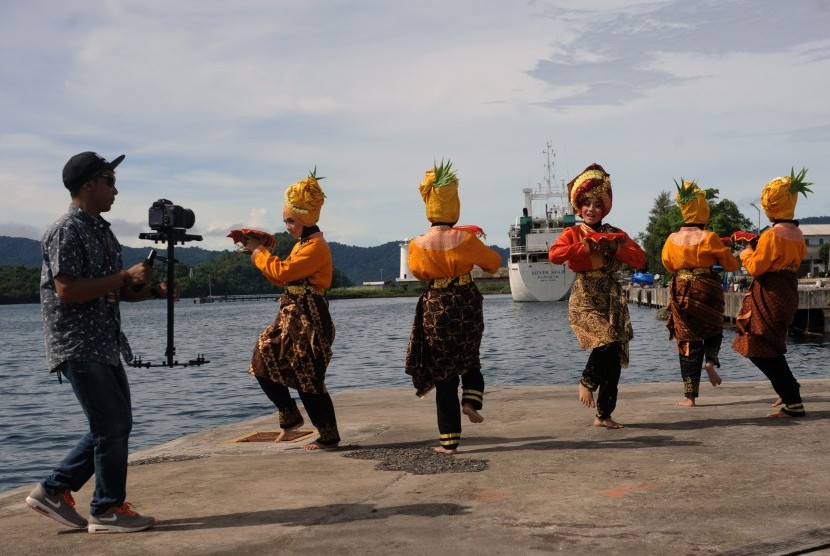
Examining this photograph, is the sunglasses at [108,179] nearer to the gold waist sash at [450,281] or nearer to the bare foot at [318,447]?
the gold waist sash at [450,281]

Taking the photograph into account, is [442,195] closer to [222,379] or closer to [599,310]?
[599,310]

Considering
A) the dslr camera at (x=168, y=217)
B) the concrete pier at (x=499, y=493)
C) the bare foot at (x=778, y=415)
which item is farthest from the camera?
the bare foot at (x=778, y=415)

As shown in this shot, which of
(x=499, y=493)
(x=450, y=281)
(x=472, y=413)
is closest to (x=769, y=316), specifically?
(x=472, y=413)

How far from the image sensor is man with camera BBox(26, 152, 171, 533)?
4391 mm

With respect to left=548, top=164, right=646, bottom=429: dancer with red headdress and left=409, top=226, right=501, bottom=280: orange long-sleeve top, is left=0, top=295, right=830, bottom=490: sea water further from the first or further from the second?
left=409, top=226, right=501, bottom=280: orange long-sleeve top

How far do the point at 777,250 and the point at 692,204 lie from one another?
48.0 inches

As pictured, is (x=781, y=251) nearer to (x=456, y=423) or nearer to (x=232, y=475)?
(x=456, y=423)

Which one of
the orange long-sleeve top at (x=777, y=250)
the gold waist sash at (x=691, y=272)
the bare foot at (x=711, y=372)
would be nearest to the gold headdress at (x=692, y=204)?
the gold waist sash at (x=691, y=272)

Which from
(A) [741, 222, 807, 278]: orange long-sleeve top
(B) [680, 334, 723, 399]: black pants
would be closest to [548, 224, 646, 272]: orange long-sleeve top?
(A) [741, 222, 807, 278]: orange long-sleeve top

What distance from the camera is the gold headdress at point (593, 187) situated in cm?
741

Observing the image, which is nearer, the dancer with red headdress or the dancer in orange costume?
the dancer with red headdress

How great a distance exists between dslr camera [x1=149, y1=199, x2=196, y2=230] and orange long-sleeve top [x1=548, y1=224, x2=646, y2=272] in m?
2.89

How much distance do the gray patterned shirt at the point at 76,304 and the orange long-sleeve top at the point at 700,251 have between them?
567 centimetres

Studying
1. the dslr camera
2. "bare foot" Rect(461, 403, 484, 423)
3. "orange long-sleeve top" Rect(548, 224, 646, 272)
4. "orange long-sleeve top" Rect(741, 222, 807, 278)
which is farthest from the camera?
"orange long-sleeve top" Rect(741, 222, 807, 278)
